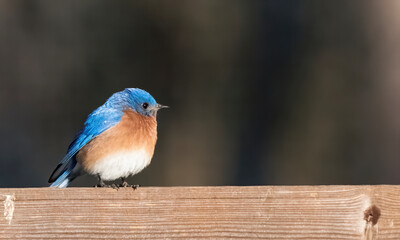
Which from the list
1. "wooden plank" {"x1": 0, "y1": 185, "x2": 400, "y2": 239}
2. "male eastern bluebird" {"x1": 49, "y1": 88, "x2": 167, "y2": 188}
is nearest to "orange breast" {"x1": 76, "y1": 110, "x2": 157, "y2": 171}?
"male eastern bluebird" {"x1": 49, "y1": 88, "x2": 167, "y2": 188}

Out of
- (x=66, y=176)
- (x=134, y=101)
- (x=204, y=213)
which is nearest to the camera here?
(x=204, y=213)

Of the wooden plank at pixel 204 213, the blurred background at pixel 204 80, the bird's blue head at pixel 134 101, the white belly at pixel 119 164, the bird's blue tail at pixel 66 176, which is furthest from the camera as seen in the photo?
the blurred background at pixel 204 80

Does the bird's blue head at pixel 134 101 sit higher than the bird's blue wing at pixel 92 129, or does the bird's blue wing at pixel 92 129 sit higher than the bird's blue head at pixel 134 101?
the bird's blue head at pixel 134 101

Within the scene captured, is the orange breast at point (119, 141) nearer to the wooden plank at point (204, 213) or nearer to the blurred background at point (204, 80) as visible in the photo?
the wooden plank at point (204, 213)

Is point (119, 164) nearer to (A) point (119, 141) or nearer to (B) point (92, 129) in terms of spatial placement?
(A) point (119, 141)

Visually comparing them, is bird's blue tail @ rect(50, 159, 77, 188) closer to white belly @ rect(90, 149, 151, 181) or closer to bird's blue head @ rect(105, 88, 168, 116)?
white belly @ rect(90, 149, 151, 181)

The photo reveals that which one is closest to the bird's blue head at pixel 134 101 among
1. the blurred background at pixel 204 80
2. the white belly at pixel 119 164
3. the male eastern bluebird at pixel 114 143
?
the male eastern bluebird at pixel 114 143

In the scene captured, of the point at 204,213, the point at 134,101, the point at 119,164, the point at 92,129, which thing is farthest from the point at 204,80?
the point at 204,213
